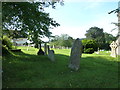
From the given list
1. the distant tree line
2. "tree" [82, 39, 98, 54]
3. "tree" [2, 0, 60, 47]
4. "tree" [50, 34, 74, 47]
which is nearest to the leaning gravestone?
"tree" [2, 0, 60, 47]

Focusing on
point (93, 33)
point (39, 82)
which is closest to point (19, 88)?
point (39, 82)

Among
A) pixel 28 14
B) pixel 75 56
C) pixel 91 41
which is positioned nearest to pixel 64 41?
pixel 91 41

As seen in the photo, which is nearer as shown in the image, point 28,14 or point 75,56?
point 28,14

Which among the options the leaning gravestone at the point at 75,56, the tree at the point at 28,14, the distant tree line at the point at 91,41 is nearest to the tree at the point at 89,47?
the distant tree line at the point at 91,41

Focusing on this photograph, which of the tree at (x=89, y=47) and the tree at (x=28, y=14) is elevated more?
the tree at (x=28, y=14)

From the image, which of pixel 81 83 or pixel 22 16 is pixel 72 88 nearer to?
pixel 81 83

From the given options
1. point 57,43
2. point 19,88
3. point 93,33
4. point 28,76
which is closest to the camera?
point 19,88

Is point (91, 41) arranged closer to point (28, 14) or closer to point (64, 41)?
Result: point (28, 14)

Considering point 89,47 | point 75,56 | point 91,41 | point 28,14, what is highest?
point 28,14

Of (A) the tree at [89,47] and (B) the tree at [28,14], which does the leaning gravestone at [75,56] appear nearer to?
(B) the tree at [28,14]

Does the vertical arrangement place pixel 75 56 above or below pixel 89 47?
below

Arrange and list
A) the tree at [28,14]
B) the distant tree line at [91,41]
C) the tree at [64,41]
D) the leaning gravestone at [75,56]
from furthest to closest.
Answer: the tree at [64,41] < the distant tree line at [91,41] < the leaning gravestone at [75,56] < the tree at [28,14]

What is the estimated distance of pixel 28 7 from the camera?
655cm

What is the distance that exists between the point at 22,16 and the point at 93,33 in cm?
7567
